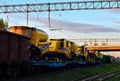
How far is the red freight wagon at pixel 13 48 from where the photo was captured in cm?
2138

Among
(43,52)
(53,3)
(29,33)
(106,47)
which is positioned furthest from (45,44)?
(106,47)

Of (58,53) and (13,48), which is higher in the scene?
(13,48)

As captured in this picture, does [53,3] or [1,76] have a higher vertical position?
[53,3]

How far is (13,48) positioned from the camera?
75.0ft

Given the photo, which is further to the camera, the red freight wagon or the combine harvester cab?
the combine harvester cab

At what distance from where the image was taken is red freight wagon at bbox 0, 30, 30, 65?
70.1 feet

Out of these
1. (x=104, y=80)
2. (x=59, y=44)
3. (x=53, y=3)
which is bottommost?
(x=104, y=80)

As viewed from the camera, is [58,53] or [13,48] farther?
[58,53]

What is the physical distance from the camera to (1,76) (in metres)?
22.4

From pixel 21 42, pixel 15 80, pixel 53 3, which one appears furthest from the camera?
pixel 53 3

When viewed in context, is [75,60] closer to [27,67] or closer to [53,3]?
[53,3]

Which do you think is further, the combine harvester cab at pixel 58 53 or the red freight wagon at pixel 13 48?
the combine harvester cab at pixel 58 53

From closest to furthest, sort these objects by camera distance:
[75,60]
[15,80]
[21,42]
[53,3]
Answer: [15,80] < [21,42] < [75,60] < [53,3]

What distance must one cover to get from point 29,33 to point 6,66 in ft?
21.8
